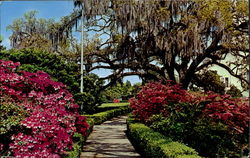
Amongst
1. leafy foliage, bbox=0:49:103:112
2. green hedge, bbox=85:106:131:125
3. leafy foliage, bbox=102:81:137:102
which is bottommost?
green hedge, bbox=85:106:131:125

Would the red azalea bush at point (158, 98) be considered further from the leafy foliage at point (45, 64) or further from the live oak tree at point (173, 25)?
the live oak tree at point (173, 25)

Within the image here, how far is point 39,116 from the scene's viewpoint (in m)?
4.99

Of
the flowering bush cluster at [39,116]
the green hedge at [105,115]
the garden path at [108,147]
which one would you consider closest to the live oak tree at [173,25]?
the green hedge at [105,115]

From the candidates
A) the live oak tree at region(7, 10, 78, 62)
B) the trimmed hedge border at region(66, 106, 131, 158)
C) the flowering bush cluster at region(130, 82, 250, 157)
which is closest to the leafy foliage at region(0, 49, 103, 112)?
the trimmed hedge border at region(66, 106, 131, 158)

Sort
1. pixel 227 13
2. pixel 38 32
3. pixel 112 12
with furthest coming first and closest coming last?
pixel 38 32, pixel 112 12, pixel 227 13

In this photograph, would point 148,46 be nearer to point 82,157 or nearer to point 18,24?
point 82,157

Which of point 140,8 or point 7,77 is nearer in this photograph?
point 7,77

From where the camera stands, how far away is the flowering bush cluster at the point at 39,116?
15.7 ft

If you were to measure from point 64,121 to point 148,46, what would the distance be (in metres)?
10.6

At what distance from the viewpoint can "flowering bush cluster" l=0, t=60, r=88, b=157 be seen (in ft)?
15.7

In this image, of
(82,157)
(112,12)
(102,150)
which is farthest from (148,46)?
(82,157)

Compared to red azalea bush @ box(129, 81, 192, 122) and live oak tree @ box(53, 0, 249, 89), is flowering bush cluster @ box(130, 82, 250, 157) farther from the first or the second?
live oak tree @ box(53, 0, 249, 89)

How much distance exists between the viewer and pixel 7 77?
602 cm

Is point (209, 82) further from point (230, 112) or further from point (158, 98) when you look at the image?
point (230, 112)
